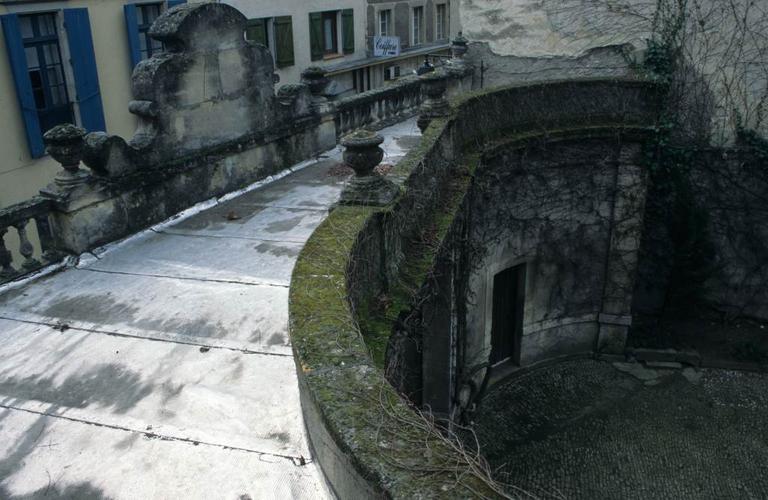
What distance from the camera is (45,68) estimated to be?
540 inches

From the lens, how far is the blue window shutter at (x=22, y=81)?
12.6 metres

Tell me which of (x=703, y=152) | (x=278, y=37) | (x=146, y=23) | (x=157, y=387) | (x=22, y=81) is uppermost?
(x=146, y=23)

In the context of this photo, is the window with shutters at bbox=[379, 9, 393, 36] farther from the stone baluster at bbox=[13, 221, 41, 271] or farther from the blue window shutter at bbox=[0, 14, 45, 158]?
the stone baluster at bbox=[13, 221, 41, 271]

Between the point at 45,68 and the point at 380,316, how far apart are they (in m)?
11.5

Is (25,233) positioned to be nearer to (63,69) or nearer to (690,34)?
(63,69)

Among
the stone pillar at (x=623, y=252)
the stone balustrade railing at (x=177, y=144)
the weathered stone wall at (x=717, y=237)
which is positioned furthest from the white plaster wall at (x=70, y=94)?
the weathered stone wall at (x=717, y=237)

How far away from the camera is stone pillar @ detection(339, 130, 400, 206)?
18.8 ft

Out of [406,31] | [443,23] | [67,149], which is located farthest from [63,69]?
[443,23]

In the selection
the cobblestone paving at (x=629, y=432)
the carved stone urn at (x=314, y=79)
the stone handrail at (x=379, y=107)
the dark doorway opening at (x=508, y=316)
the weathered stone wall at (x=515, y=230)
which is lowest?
the cobblestone paving at (x=629, y=432)

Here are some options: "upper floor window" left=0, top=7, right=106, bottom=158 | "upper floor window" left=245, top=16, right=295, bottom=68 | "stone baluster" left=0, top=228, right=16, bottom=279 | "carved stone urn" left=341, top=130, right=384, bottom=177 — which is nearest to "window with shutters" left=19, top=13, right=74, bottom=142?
"upper floor window" left=0, top=7, right=106, bottom=158

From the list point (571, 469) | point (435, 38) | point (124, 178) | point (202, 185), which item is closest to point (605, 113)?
point (571, 469)

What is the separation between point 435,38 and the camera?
30250 millimetres

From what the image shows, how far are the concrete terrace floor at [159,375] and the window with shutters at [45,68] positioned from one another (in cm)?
764

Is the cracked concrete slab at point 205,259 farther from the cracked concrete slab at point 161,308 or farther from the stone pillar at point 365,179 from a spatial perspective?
the stone pillar at point 365,179
